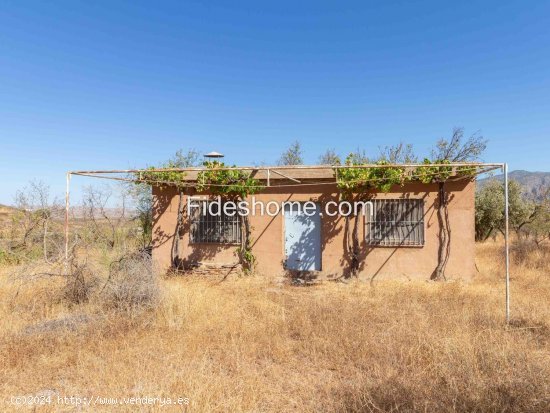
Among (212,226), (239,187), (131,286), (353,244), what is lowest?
(131,286)

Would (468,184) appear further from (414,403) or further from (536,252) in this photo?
(414,403)

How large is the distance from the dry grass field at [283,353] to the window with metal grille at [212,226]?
305cm

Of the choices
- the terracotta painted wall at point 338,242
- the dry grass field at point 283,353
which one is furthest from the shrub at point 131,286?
the terracotta painted wall at point 338,242

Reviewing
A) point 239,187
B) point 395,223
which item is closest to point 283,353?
point 239,187

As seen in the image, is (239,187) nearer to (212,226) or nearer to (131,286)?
(212,226)

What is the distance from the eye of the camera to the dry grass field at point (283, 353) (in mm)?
3129

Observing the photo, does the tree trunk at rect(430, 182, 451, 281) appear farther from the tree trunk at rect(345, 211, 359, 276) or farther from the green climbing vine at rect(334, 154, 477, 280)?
the tree trunk at rect(345, 211, 359, 276)

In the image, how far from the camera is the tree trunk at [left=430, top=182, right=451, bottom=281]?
8555mm

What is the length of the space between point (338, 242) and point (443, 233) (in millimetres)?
2737

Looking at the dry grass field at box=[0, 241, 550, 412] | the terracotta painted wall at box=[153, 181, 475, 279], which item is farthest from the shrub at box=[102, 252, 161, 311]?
the terracotta painted wall at box=[153, 181, 475, 279]

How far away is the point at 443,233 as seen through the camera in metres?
8.61

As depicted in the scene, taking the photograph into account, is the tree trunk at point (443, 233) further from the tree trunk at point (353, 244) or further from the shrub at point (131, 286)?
the shrub at point (131, 286)

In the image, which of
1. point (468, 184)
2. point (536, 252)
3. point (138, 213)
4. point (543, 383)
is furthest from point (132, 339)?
point (536, 252)

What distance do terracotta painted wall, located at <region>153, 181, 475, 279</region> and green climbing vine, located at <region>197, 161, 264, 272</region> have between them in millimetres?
211
